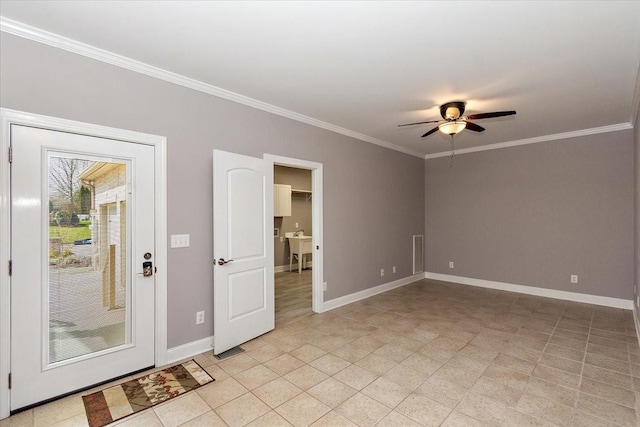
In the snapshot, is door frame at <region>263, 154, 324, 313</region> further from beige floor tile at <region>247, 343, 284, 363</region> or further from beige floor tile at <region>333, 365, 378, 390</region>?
beige floor tile at <region>333, 365, 378, 390</region>

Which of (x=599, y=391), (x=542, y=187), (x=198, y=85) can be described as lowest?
(x=599, y=391)

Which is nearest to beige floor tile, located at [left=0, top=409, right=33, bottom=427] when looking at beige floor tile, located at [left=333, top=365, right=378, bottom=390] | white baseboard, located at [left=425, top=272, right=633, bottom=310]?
beige floor tile, located at [left=333, top=365, right=378, bottom=390]

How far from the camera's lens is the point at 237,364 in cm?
286

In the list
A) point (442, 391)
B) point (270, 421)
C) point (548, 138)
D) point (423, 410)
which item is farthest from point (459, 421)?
point (548, 138)

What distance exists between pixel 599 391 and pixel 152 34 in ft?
14.6

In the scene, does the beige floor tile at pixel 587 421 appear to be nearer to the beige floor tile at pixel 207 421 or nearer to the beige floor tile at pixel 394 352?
the beige floor tile at pixel 394 352

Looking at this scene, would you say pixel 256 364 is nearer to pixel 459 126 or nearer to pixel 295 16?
pixel 295 16

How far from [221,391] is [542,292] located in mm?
5380

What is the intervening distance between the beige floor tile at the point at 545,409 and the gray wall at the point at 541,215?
3591 mm

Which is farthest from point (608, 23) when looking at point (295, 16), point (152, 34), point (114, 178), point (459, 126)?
point (114, 178)

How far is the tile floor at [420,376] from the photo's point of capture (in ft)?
6.96

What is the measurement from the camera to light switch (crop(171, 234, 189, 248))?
2910mm

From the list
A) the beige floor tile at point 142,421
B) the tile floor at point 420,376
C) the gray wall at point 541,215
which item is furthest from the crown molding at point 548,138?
the beige floor tile at point 142,421

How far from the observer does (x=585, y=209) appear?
483 cm
